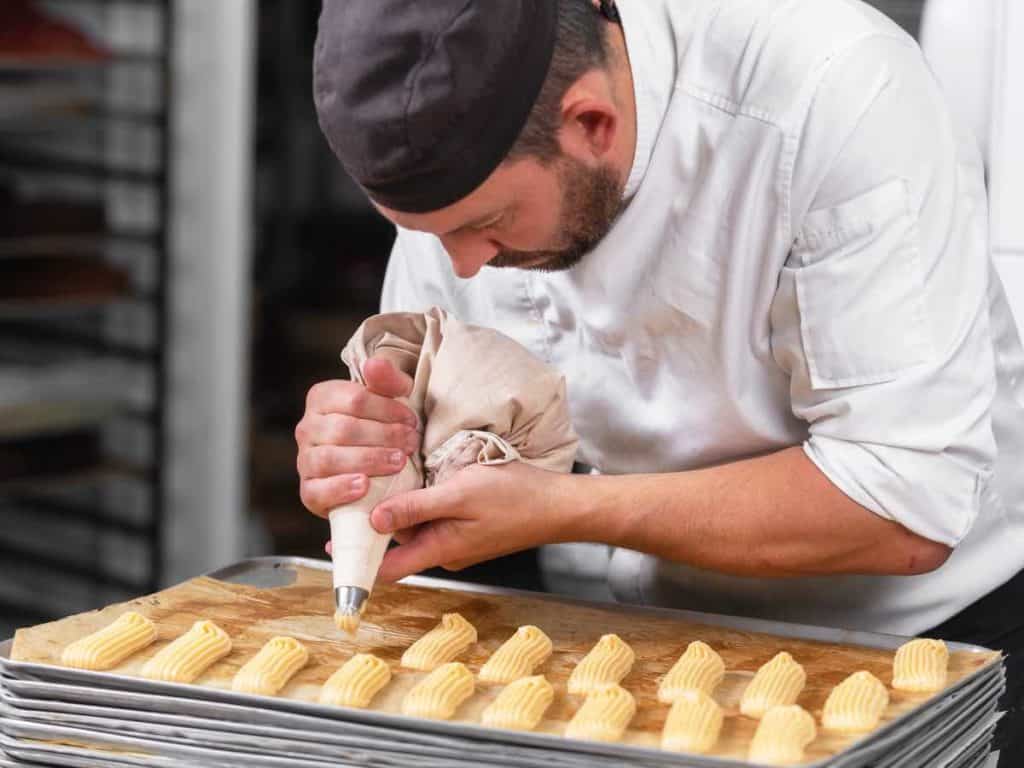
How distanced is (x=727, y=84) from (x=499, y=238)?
0.26 metres

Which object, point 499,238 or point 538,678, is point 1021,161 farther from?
point 538,678

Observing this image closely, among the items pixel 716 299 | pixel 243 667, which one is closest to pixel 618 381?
pixel 716 299

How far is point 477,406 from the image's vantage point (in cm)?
135

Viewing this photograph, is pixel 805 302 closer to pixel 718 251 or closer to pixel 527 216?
pixel 718 251

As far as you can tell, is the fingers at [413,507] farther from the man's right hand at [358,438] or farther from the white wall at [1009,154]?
the white wall at [1009,154]

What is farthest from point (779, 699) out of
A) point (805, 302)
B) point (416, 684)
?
point (805, 302)

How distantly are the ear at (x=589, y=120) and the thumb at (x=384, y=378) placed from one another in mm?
239

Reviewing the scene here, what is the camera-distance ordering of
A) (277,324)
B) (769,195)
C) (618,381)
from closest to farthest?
(769,195) < (618,381) < (277,324)

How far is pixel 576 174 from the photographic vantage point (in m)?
1.35

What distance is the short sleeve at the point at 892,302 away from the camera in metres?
1.33

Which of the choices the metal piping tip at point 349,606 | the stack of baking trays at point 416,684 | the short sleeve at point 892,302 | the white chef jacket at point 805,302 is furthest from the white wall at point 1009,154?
the metal piping tip at point 349,606

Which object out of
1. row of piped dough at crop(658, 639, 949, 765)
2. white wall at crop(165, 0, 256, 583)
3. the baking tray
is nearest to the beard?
row of piped dough at crop(658, 639, 949, 765)

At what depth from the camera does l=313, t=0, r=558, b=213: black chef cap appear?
1.21 metres

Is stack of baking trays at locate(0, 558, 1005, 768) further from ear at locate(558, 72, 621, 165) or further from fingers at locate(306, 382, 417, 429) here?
ear at locate(558, 72, 621, 165)
